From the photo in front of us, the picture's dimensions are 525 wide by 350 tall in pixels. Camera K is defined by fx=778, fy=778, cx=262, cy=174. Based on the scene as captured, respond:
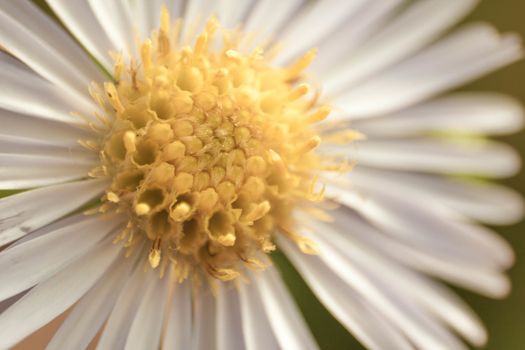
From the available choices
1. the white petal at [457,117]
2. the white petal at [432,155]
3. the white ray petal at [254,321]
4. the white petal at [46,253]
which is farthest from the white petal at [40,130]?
the white petal at [457,117]

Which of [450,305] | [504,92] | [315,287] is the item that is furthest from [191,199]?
[504,92]

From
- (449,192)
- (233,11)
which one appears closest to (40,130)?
(233,11)

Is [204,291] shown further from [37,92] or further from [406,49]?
[406,49]

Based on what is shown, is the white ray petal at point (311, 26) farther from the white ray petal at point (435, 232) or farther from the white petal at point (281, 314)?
the white petal at point (281, 314)

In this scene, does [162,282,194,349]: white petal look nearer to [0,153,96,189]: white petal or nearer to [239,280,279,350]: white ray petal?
[239,280,279,350]: white ray petal

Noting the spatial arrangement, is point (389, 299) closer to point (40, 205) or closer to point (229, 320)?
point (229, 320)

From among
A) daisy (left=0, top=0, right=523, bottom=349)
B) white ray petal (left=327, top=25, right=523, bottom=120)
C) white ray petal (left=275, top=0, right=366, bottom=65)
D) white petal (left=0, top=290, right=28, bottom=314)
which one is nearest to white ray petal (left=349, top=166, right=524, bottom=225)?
daisy (left=0, top=0, right=523, bottom=349)
